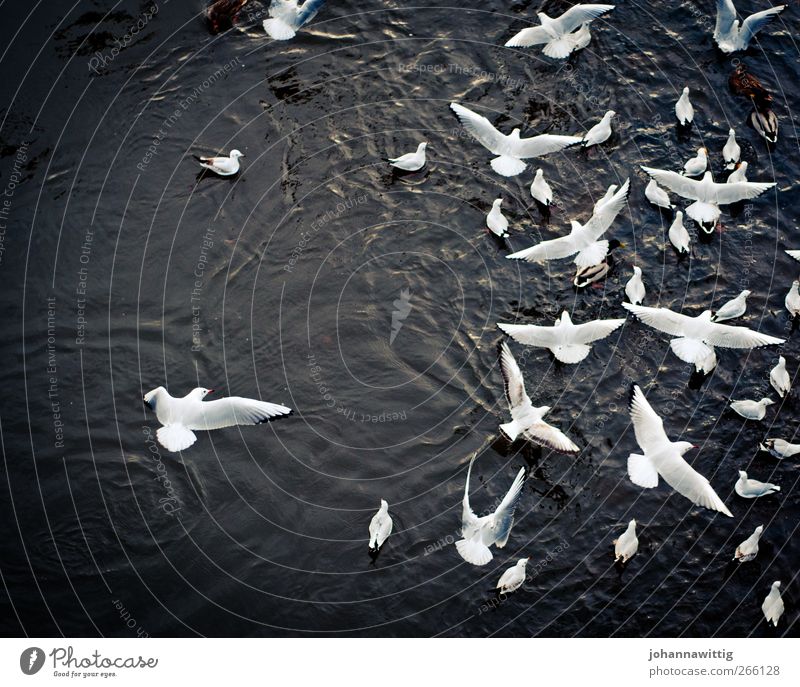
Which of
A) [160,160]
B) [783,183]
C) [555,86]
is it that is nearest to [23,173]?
[160,160]

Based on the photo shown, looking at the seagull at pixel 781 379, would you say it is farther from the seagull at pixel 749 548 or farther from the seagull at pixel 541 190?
the seagull at pixel 541 190

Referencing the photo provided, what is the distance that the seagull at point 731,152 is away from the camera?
59.1 feet

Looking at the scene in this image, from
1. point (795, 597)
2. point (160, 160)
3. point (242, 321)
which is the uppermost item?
point (160, 160)

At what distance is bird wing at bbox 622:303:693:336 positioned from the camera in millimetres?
15844

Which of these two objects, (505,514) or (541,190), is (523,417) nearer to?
(505,514)

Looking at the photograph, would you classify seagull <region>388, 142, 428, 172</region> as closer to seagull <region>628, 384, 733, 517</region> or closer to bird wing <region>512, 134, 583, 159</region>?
bird wing <region>512, 134, 583, 159</region>

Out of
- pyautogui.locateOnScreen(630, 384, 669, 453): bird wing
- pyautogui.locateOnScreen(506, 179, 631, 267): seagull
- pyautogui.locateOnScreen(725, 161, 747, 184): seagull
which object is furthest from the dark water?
pyautogui.locateOnScreen(630, 384, 669, 453): bird wing

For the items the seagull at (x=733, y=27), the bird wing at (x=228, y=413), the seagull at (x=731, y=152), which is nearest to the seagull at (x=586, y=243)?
the seagull at (x=731, y=152)

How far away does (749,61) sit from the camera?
19.5 m

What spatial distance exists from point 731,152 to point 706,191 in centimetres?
129

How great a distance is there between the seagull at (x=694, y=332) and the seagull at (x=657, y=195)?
2.30 meters

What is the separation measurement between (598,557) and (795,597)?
2.62 metres
